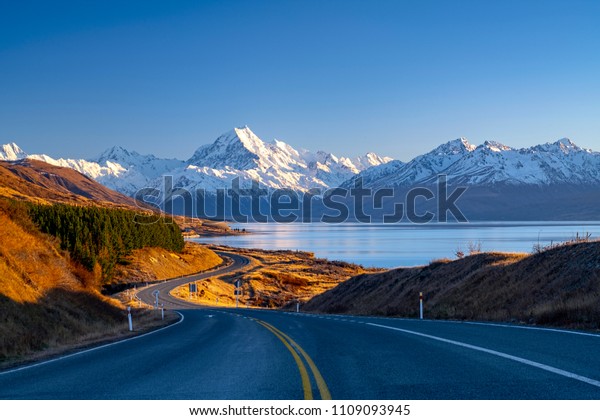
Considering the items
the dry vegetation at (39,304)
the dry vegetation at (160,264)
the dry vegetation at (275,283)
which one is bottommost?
the dry vegetation at (275,283)

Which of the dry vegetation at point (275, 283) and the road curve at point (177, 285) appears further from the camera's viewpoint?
the dry vegetation at point (275, 283)

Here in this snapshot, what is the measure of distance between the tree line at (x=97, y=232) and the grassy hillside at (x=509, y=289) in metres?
36.2

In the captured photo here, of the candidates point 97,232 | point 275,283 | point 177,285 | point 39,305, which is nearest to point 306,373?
point 39,305

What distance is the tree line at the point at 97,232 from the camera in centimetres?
7112

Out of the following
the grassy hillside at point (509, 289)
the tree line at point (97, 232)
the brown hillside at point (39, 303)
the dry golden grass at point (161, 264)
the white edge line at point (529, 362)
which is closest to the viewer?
the white edge line at point (529, 362)

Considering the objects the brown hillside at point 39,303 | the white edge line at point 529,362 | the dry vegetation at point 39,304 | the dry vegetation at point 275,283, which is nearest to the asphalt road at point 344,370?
the white edge line at point 529,362

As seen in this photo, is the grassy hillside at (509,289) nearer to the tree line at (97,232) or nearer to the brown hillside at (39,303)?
the brown hillside at (39,303)

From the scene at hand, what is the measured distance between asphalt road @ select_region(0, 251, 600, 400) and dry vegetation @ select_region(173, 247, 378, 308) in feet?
178

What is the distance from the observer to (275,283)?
3656 inches

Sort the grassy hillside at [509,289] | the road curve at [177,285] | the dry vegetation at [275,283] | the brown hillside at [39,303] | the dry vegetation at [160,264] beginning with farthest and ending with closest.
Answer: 1. the dry vegetation at [160,264]
2. the dry vegetation at [275,283]
3. the road curve at [177,285]
4. the grassy hillside at [509,289]
5. the brown hillside at [39,303]

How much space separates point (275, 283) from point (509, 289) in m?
68.9

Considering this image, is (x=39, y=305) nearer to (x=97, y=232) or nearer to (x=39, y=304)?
(x=39, y=304)

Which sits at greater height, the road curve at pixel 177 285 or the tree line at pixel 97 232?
the tree line at pixel 97 232
